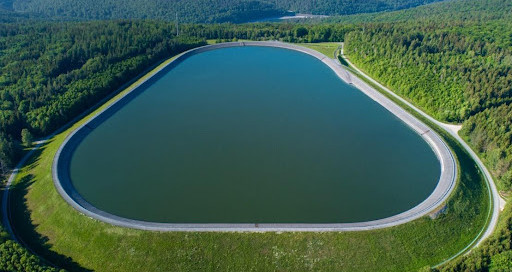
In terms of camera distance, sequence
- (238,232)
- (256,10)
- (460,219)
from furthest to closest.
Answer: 1. (256,10)
2. (460,219)
3. (238,232)

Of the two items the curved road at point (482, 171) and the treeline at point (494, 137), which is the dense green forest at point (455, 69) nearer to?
the treeline at point (494, 137)

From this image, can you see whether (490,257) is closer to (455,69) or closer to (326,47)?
(455,69)

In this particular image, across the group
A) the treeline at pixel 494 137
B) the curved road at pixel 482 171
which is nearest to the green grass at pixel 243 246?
the curved road at pixel 482 171

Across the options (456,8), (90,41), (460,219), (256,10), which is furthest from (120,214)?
(256,10)

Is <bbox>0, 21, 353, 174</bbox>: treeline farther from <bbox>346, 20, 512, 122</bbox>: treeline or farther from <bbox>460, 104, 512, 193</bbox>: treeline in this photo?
<bbox>460, 104, 512, 193</bbox>: treeline

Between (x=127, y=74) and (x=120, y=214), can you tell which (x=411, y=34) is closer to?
(x=127, y=74)

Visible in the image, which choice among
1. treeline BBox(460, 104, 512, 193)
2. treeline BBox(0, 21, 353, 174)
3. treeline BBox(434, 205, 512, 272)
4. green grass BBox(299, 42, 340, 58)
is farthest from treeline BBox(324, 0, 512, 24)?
treeline BBox(434, 205, 512, 272)

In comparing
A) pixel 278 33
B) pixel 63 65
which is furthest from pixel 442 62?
pixel 63 65
